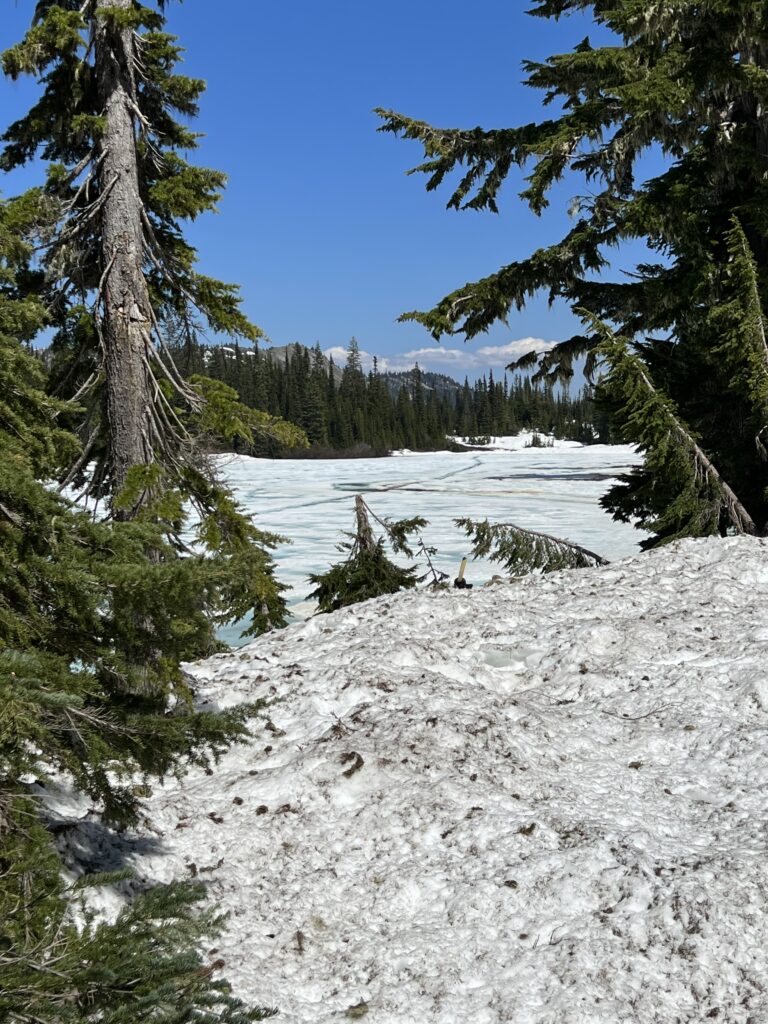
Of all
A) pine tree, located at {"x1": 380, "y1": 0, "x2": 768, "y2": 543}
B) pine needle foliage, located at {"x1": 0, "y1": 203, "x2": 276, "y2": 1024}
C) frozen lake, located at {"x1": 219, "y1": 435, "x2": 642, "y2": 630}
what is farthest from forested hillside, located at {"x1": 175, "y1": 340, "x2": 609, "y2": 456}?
pine needle foliage, located at {"x1": 0, "y1": 203, "x2": 276, "y2": 1024}

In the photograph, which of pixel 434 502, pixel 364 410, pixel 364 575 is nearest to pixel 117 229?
pixel 364 575

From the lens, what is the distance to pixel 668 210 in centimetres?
956

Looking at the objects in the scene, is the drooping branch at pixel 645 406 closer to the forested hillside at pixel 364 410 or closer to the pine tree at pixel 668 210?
the pine tree at pixel 668 210

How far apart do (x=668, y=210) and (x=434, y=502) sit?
1829 cm

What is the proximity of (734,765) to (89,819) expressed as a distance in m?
4.09

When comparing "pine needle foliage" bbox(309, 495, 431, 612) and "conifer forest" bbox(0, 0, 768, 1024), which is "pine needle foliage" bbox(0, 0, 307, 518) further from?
"pine needle foliage" bbox(309, 495, 431, 612)

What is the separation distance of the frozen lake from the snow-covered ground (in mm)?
2942

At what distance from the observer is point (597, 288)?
1171cm

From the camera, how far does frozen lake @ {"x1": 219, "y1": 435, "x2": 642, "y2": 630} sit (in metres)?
17.6

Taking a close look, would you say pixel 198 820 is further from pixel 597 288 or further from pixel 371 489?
pixel 371 489

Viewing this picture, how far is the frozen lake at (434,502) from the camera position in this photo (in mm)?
17641

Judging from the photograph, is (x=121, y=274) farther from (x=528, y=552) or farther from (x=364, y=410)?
(x=364, y=410)

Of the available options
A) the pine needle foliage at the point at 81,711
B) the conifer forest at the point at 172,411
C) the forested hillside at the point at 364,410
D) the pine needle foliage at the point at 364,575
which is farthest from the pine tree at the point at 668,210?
the forested hillside at the point at 364,410

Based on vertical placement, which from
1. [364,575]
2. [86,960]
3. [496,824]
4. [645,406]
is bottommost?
[496,824]
